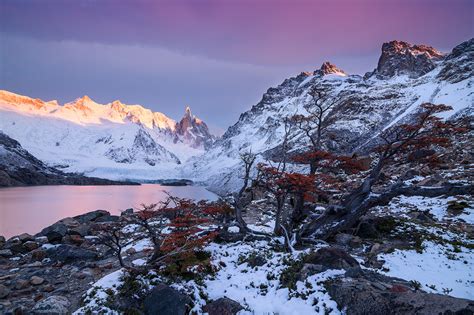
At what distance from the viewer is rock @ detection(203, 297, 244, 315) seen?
1028 cm

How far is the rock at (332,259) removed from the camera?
11.7 m

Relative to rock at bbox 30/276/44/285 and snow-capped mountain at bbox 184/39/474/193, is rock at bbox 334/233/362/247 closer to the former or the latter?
rock at bbox 30/276/44/285

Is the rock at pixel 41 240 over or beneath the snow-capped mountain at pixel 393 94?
beneath

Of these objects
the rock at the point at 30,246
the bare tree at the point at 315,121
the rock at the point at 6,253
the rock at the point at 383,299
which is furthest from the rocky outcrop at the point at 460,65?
the rock at the point at 6,253

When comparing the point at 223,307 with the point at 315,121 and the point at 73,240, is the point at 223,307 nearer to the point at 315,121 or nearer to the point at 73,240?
the point at 73,240

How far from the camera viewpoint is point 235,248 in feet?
55.4

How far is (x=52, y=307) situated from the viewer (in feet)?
34.0

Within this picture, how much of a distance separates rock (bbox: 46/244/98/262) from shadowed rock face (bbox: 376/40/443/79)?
150m

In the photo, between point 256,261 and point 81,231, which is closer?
point 256,261

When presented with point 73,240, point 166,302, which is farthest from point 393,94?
point 166,302

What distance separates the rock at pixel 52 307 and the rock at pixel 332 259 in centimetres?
1017

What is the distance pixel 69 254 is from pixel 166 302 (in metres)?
11.4

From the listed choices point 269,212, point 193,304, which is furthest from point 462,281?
point 269,212

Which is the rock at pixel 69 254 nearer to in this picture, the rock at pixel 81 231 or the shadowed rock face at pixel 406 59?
the rock at pixel 81 231
